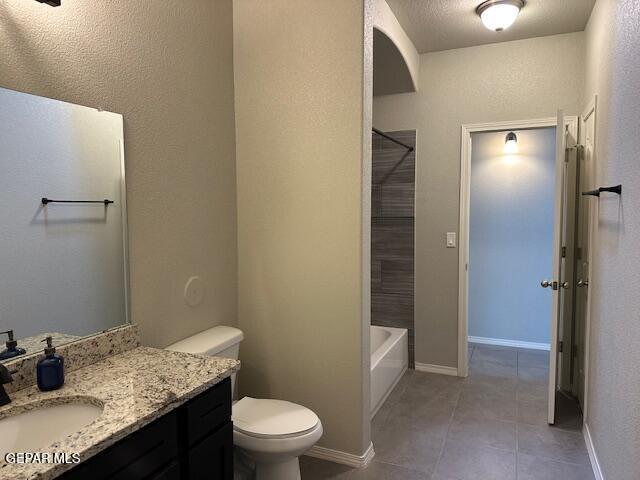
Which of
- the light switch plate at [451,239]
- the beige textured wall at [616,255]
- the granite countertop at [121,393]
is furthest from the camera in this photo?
the light switch plate at [451,239]

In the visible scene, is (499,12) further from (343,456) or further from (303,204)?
(343,456)

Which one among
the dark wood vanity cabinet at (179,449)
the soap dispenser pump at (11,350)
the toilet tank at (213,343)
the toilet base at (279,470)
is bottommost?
the toilet base at (279,470)

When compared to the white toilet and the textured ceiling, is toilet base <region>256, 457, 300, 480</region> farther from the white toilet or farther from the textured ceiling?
the textured ceiling

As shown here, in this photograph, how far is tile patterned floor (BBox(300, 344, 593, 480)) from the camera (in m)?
2.38

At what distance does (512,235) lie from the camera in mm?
4496

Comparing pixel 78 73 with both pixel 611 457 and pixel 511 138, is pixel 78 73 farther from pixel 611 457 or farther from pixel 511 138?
pixel 511 138

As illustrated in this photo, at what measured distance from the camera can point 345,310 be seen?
2.38m

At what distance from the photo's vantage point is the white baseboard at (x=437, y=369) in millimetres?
3760

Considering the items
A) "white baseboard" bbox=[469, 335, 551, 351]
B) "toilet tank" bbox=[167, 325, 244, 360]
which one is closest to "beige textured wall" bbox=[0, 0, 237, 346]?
"toilet tank" bbox=[167, 325, 244, 360]

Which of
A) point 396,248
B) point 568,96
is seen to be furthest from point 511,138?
point 396,248

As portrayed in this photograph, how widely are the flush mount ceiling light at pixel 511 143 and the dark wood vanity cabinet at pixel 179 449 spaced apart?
3743mm

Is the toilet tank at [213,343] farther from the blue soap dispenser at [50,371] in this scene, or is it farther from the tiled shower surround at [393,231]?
the tiled shower surround at [393,231]

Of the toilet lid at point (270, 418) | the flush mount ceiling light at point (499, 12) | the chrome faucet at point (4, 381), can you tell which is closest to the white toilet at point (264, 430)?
the toilet lid at point (270, 418)

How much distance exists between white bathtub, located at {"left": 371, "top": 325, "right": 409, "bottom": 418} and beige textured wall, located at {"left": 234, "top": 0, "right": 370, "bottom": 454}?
0.66 metres
